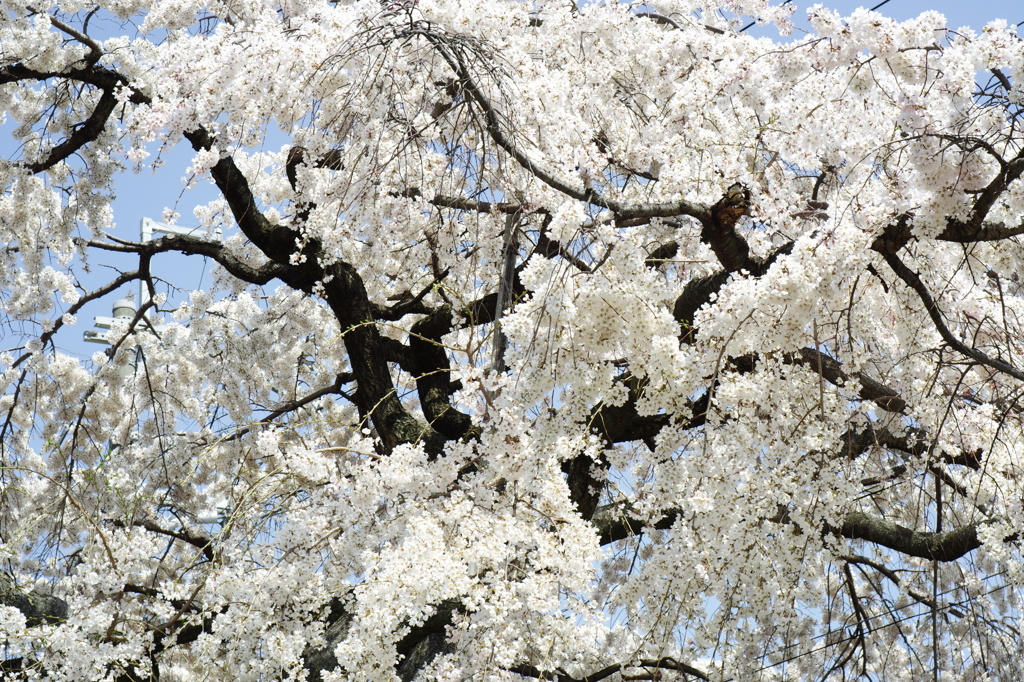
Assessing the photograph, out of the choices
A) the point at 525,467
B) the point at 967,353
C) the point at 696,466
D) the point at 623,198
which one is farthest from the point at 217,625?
the point at 967,353

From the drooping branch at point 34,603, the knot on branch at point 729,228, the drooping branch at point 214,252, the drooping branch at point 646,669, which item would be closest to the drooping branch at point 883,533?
the drooping branch at point 646,669

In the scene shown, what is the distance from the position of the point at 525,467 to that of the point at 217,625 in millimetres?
1418

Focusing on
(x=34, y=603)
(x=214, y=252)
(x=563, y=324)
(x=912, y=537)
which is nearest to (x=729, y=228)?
(x=563, y=324)

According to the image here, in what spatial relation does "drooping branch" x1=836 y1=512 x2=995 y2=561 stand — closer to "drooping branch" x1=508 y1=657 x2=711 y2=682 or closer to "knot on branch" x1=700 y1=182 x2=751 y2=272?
"drooping branch" x1=508 y1=657 x2=711 y2=682

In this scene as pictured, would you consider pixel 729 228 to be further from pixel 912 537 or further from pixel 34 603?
pixel 34 603

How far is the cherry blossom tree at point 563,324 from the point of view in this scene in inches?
120

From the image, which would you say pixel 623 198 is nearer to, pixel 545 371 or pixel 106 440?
pixel 545 371

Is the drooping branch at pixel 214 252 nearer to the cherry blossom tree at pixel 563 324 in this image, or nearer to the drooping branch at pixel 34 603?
the cherry blossom tree at pixel 563 324

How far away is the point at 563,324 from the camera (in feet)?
9.96

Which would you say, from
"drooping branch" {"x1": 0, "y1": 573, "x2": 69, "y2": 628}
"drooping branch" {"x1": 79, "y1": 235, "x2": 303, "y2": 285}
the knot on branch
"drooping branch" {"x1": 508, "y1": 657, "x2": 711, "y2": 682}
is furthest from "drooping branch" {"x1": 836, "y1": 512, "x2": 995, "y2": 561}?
"drooping branch" {"x1": 0, "y1": 573, "x2": 69, "y2": 628}

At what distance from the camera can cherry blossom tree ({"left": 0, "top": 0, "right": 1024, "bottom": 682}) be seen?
3.05 metres

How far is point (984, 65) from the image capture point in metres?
2.85

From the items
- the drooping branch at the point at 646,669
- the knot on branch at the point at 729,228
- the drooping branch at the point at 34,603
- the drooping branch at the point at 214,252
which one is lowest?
the drooping branch at the point at 646,669

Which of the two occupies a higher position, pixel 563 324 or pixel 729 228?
pixel 729 228
